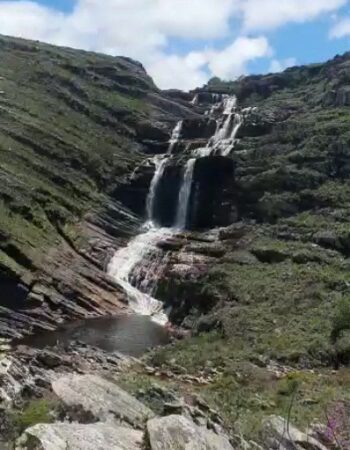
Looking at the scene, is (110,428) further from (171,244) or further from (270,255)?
(171,244)

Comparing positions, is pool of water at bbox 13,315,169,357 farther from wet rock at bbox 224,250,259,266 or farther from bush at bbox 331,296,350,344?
bush at bbox 331,296,350,344

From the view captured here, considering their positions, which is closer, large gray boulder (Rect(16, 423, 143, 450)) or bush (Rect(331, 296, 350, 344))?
large gray boulder (Rect(16, 423, 143, 450))

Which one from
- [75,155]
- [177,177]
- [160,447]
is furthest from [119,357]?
[75,155]

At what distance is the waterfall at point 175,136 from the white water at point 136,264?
16.6 meters

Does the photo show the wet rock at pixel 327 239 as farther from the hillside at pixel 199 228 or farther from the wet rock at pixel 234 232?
the wet rock at pixel 234 232

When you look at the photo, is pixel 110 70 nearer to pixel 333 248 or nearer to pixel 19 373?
pixel 333 248

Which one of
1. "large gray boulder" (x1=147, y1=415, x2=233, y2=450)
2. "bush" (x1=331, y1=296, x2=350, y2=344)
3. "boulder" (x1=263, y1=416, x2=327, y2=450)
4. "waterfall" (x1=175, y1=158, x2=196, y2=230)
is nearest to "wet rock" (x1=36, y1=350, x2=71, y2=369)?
"boulder" (x1=263, y1=416, x2=327, y2=450)

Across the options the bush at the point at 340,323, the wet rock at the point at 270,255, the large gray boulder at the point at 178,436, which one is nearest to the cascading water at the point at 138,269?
the wet rock at the point at 270,255

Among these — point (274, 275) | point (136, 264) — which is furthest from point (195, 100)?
point (274, 275)

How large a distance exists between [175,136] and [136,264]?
31.9m

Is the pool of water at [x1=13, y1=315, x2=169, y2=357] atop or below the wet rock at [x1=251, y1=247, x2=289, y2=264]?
below

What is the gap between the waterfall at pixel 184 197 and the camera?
224 ft

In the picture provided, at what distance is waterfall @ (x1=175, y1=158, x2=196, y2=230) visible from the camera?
68.1m

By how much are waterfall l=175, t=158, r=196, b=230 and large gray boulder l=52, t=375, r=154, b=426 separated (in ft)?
175
